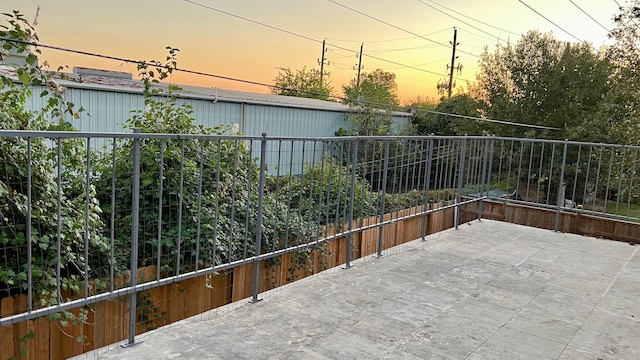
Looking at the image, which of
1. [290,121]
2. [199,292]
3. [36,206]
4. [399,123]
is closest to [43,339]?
[36,206]

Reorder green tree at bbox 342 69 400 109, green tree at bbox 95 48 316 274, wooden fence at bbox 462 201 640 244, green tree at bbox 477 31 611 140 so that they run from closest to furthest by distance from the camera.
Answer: green tree at bbox 95 48 316 274, wooden fence at bbox 462 201 640 244, green tree at bbox 477 31 611 140, green tree at bbox 342 69 400 109

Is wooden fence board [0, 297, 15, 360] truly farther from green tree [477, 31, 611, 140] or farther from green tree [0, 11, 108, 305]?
green tree [477, 31, 611, 140]

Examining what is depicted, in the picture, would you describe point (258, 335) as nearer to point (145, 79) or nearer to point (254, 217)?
point (254, 217)

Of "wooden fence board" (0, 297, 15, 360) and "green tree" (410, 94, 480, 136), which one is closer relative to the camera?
"wooden fence board" (0, 297, 15, 360)

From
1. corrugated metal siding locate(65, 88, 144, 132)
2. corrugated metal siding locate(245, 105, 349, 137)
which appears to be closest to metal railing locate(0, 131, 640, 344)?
corrugated metal siding locate(65, 88, 144, 132)

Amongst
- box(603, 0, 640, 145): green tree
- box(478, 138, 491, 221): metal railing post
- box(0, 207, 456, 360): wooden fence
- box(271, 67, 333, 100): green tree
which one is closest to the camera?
box(0, 207, 456, 360): wooden fence

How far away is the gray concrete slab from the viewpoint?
242 centimetres

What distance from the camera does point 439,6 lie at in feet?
57.1

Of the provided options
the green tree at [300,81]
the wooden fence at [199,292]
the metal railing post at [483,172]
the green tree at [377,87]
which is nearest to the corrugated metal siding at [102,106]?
the wooden fence at [199,292]

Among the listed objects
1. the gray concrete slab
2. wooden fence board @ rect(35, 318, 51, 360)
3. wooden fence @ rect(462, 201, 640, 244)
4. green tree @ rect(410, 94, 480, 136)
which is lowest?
wooden fence board @ rect(35, 318, 51, 360)

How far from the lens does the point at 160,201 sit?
232cm

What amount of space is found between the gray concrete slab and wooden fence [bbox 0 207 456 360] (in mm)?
851

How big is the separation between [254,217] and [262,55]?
15.3 meters

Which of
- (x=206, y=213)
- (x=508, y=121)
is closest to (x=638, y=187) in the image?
(x=508, y=121)
